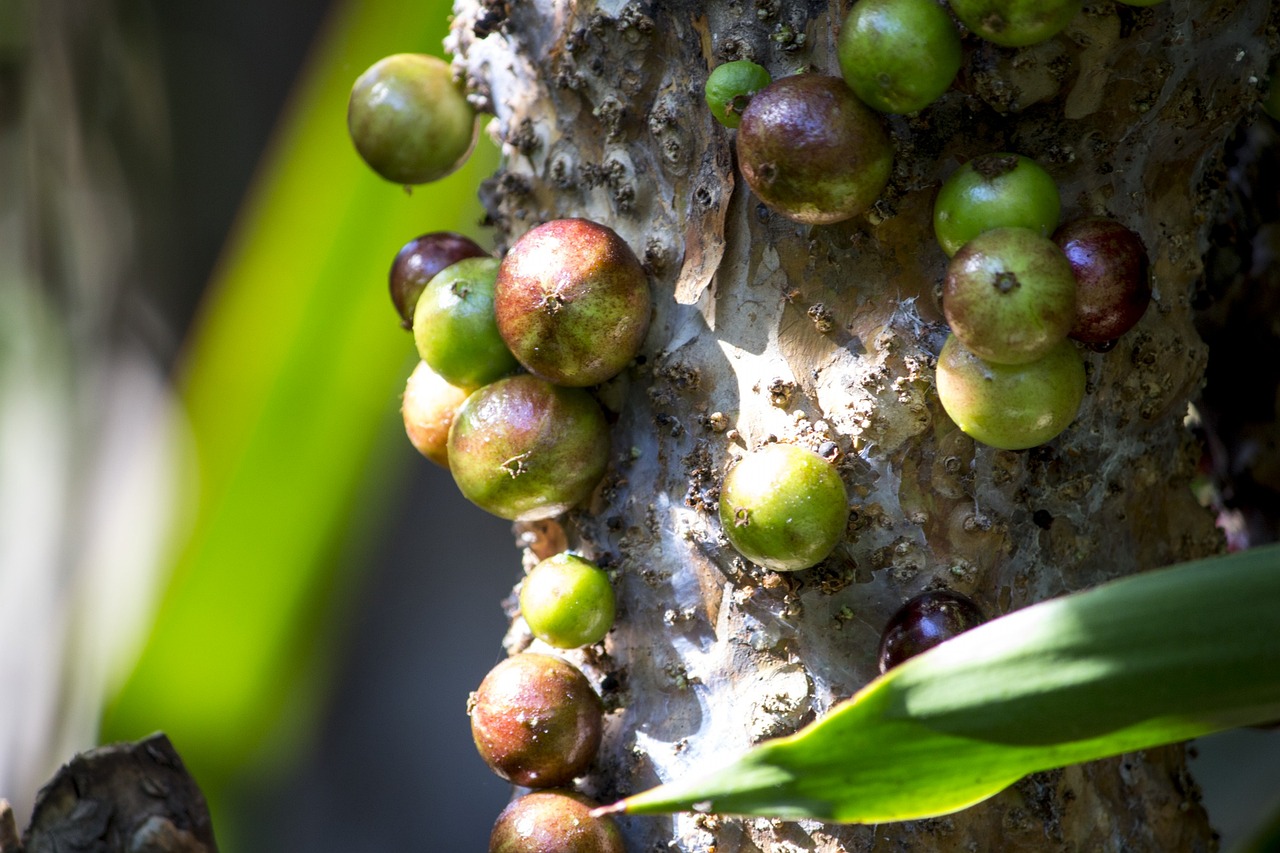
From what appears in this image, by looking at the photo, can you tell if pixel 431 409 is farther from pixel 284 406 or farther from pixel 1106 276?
pixel 284 406

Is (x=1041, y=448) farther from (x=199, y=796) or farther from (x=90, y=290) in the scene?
(x=90, y=290)

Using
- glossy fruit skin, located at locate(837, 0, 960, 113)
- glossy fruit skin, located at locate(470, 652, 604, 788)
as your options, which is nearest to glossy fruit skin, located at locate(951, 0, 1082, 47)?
glossy fruit skin, located at locate(837, 0, 960, 113)

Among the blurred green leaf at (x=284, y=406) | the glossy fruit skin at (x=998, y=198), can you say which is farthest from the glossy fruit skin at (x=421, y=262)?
the blurred green leaf at (x=284, y=406)

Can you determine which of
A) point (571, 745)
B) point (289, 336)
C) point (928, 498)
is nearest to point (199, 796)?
point (571, 745)

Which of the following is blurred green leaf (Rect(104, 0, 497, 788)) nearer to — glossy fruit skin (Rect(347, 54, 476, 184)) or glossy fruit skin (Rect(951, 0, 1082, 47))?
glossy fruit skin (Rect(347, 54, 476, 184))

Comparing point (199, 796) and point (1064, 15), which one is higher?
point (1064, 15)

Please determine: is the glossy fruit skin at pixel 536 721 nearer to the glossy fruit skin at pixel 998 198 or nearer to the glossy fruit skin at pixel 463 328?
the glossy fruit skin at pixel 463 328
